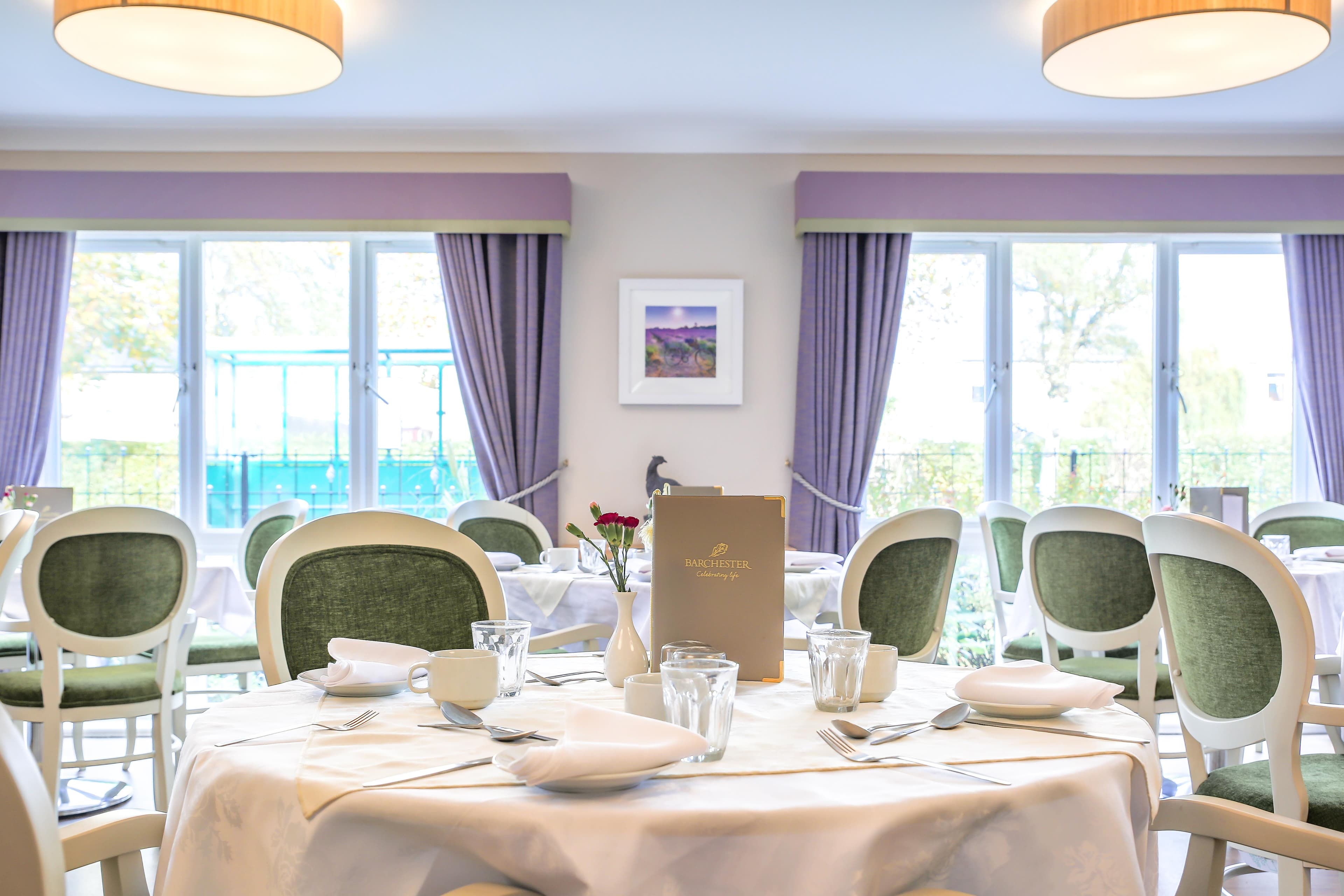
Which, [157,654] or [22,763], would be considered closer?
[22,763]

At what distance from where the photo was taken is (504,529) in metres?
4.09

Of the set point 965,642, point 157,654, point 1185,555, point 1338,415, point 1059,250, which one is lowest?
point 965,642

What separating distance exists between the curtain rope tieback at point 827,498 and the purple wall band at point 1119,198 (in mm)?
1451

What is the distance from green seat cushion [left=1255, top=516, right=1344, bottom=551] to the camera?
4.20m

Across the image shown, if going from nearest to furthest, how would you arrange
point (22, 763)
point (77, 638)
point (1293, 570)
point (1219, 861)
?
point (22, 763), point (1219, 861), point (77, 638), point (1293, 570)

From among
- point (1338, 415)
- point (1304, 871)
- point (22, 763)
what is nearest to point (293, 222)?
point (22, 763)

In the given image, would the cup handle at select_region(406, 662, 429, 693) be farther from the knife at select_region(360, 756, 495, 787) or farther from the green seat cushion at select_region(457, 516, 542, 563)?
the green seat cushion at select_region(457, 516, 542, 563)

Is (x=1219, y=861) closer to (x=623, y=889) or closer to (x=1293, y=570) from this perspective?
(x=623, y=889)

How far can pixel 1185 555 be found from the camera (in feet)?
5.82

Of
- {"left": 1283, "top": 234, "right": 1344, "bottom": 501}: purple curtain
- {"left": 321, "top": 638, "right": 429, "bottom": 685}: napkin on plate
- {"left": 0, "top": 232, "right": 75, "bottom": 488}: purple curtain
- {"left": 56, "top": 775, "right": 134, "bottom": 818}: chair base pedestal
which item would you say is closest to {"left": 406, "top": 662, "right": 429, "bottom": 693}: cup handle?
{"left": 321, "top": 638, "right": 429, "bottom": 685}: napkin on plate

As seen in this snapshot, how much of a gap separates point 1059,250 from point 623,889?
17.3 feet

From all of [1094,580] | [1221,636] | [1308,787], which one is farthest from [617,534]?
[1094,580]

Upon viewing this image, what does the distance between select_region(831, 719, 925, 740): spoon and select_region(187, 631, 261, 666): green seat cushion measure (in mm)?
2902

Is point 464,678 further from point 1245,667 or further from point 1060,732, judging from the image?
point 1245,667
